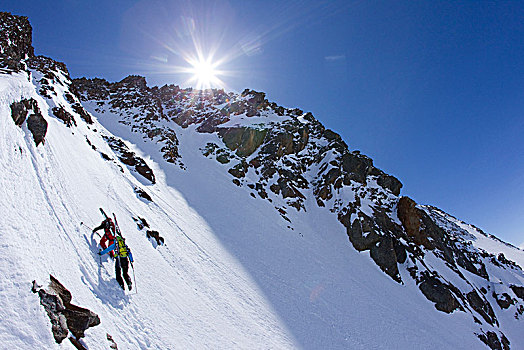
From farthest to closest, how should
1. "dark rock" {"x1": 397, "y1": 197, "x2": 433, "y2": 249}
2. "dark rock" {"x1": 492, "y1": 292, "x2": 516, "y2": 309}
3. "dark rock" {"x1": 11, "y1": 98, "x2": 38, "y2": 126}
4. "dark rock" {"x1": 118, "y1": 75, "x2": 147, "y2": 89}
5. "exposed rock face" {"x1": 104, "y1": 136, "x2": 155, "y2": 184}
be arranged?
"dark rock" {"x1": 118, "y1": 75, "x2": 147, "y2": 89}, "dark rock" {"x1": 397, "y1": 197, "x2": 433, "y2": 249}, "dark rock" {"x1": 492, "y1": 292, "x2": 516, "y2": 309}, "exposed rock face" {"x1": 104, "y1": 136, "x2": 155, "y2": 184}, "dark rock" {"x1": 11, "y1": 98, "x2": 38, "y2": 126}

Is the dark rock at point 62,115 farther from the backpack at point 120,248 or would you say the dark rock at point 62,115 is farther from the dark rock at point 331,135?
the dark rock at point 331,135

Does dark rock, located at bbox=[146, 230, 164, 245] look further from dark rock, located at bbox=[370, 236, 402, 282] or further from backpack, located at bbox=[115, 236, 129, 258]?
dark rock, located at bbox=[370, 236, 402, 282]

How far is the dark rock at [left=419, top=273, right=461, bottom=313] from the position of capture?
90.7 feet

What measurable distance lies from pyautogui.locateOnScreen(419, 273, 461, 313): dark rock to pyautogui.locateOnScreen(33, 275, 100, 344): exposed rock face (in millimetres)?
34589

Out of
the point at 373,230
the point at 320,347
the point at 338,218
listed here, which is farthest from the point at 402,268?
the point at 320,347

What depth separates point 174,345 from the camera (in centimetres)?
743

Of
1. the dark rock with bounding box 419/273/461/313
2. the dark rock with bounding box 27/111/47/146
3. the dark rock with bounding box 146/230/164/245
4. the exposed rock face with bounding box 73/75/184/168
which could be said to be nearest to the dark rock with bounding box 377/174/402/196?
the dark rock with bounding box 419/273/461/313

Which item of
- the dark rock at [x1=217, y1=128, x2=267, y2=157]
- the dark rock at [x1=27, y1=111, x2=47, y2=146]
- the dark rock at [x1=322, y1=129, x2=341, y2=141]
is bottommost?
the dark rock at [x1=27, y1=111, x2=47, y2=146]

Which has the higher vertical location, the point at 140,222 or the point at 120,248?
the point at 140,222

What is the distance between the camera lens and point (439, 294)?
28.4 meters

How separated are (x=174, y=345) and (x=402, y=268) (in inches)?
1276

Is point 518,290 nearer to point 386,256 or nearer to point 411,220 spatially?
→ point 411,220

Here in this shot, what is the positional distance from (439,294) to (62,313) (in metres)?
36.0

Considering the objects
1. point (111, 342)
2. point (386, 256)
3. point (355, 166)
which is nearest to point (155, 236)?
point (111, 342)
